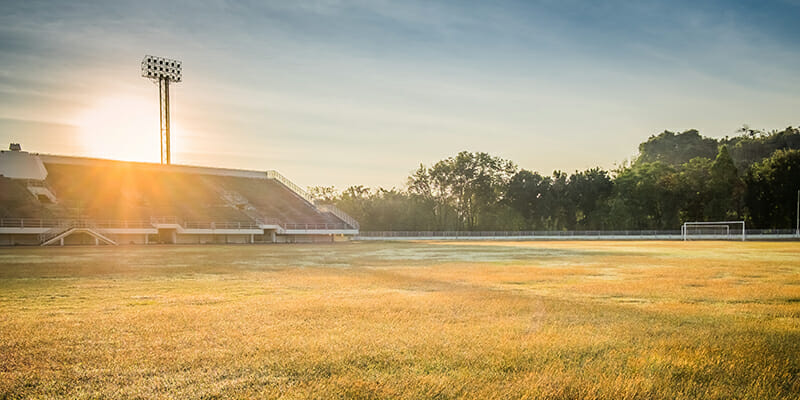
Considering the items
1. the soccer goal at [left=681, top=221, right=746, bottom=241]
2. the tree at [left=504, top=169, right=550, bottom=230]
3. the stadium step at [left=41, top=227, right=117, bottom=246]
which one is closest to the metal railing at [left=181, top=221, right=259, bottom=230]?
the stadium step at [left=41, top=227, right=117, bottom=246]

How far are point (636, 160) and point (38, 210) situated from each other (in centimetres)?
9665

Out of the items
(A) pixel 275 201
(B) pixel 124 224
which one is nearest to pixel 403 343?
(B) pixel 124 224

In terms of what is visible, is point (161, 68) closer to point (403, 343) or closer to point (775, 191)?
point (403, 343)

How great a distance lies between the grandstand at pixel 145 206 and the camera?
125 feet

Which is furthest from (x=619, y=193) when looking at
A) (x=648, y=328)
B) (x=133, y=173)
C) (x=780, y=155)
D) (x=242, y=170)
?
(x=648, y=328)

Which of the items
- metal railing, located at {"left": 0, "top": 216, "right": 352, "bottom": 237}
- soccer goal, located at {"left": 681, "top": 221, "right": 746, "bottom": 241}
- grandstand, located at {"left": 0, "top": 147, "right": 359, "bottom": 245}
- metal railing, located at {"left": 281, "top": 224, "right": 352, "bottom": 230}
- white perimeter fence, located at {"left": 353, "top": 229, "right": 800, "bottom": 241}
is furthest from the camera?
white perimeter fence, located at {"left": 353, "top": 229, "right": 800, "bottom": 241}

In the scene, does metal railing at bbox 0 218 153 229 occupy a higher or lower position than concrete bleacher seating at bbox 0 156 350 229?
lower

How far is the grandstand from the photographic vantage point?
3797 centimetres

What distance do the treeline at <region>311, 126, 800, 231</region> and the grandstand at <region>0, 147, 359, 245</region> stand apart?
48.3 feet

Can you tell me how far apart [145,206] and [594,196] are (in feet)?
190

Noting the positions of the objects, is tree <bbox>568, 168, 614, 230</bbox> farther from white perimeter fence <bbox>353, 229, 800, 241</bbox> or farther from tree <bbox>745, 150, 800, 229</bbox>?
tree <bbox>745, 150, 800, 229</bbox>

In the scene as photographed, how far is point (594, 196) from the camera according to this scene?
242 ft

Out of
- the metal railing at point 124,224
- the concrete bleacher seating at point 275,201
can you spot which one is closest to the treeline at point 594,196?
the concrete bleacher seating at point 275,201

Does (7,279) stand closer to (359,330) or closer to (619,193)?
(359,330)
